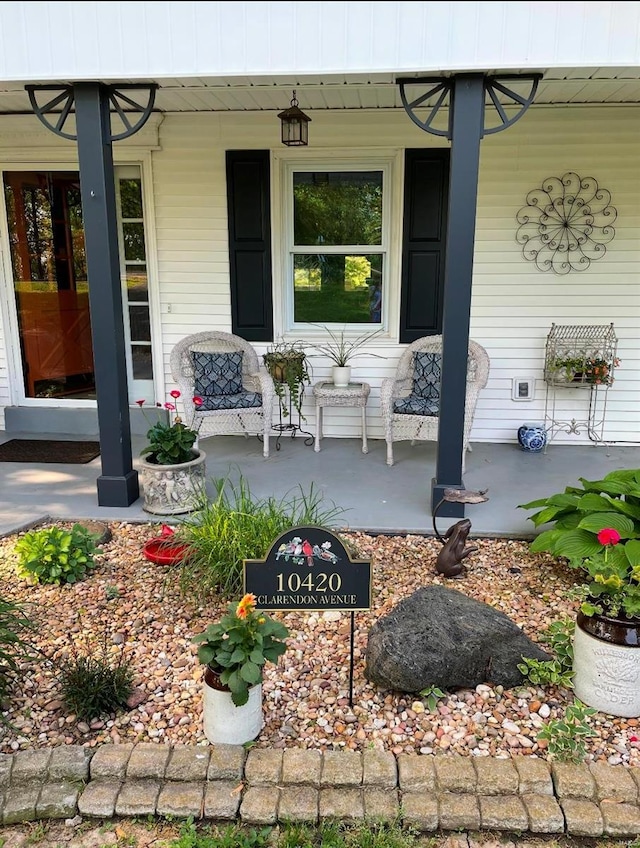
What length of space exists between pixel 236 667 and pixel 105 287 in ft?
7.88

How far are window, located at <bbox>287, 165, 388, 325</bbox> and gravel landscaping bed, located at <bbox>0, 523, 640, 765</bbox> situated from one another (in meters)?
2.52

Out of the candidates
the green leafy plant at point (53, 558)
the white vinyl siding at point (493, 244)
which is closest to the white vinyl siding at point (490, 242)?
the white vinyl siding at point (493, 244)

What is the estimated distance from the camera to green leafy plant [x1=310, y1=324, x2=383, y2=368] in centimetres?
527

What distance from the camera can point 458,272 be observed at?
136 inches

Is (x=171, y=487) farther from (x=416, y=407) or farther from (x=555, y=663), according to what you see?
(x=555, y=663)

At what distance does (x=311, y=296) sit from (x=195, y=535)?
9.27 ft

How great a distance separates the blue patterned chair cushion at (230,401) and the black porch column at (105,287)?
0.88m

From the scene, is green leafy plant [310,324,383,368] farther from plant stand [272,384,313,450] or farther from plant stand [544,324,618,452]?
plant stand [544,324,618,452]

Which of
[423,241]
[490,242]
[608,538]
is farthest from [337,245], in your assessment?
[608,538]

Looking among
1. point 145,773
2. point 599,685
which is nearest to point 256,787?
point 145,773

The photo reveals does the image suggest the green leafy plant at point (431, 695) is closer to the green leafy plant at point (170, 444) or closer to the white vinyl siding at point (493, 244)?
the green leafy plant at point (170, 444)

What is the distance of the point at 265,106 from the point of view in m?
4.81

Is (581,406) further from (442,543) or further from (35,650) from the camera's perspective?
(35,650)

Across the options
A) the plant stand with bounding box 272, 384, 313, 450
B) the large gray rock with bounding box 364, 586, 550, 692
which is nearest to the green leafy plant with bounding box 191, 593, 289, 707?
the large gray rock with bounding box 364, 586, 550, 692
